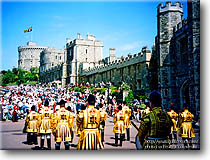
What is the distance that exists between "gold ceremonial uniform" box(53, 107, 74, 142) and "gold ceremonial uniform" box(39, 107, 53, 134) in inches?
42.9

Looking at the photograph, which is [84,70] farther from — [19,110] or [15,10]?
[15,10]

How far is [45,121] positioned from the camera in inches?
287

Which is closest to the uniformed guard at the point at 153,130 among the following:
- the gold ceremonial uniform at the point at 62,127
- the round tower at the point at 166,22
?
the gold ceremonial uniform at the point at 62,127

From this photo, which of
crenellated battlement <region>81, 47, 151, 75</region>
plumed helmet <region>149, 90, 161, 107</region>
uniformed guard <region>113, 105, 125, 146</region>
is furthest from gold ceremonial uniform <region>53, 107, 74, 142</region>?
crenellated battlement <region>81, 47, 151, 75</region>

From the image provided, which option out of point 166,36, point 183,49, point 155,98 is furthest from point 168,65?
point 155,98

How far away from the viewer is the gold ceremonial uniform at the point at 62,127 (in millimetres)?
5977

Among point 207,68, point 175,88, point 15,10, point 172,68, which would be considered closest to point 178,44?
point 172,68

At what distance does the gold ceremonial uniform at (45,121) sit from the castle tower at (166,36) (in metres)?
10.8

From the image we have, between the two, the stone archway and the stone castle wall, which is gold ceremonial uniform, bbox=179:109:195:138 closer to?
the stone archway

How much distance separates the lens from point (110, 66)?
3055cm

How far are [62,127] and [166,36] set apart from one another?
1296cm

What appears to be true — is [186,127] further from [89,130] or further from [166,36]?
[166,36]

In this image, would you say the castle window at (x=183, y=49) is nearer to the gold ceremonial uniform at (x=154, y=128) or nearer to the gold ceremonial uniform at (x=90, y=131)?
the gold ceremonial uniform at (x=90, y=131)

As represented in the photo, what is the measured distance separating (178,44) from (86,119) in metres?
12.7
